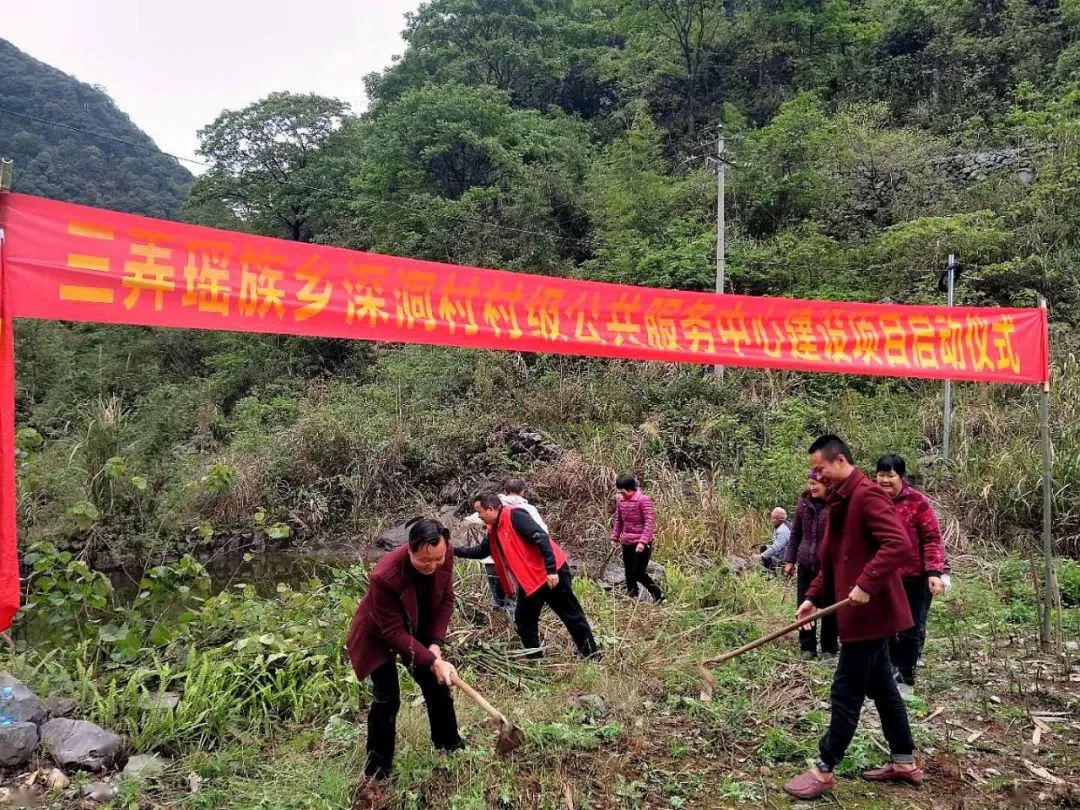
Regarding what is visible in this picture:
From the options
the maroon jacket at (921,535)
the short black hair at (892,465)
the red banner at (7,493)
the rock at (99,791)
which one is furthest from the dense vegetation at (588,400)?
the short black hair at (892,465)

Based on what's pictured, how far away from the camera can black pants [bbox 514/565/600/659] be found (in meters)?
4.72

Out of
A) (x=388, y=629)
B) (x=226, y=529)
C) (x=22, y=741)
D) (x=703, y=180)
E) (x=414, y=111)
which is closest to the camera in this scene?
(x=388, y=629)

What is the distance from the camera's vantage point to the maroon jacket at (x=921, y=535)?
4.13 metres

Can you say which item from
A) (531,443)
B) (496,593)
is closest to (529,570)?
(496,593)

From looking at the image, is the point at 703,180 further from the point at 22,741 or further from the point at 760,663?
the point at 22,741

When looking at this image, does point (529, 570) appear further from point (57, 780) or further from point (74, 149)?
point (74, 149)

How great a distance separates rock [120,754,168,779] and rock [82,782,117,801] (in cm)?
9

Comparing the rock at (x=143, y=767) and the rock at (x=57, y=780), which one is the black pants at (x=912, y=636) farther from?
the rock at (x=57, y=780)

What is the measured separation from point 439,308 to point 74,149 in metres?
41.3

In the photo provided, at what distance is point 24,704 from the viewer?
148 inches

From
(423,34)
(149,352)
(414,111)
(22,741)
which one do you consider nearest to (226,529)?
(22,741)

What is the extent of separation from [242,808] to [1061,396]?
1079 centimetres

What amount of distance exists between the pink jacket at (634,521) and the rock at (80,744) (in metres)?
3.98

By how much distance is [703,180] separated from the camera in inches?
647
